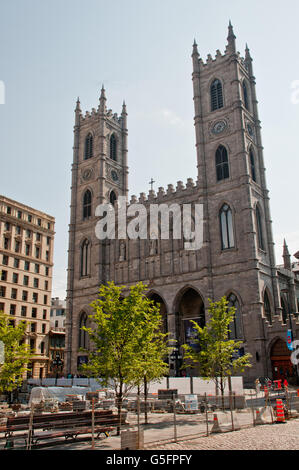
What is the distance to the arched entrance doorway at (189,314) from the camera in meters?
45.4

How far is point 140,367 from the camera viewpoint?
1831 centimetres

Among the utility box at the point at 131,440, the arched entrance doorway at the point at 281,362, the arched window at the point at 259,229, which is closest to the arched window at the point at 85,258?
the arched window at the point at 259,229

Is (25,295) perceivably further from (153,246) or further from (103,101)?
(103,101)

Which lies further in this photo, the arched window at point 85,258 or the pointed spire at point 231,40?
the arched window at point 85,258

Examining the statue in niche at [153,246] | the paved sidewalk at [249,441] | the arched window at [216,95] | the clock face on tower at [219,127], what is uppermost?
the arched window at [216,95]

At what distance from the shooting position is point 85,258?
5591 cm

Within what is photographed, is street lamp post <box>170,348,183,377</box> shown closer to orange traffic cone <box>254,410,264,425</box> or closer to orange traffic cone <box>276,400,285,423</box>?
orange traffic cone <box>276,400,285,423</box>

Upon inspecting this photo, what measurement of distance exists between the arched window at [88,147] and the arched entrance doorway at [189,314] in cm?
2503

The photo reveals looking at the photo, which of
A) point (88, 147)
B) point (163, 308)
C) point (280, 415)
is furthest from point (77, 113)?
point (280, 415)

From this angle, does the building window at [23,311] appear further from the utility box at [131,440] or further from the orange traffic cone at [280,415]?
the utility box at [131,440]

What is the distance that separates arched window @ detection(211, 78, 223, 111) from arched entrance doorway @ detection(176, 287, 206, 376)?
69.0 ft

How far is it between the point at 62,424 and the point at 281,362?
92.1 feet

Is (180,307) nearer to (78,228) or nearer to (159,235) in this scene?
(159,235)

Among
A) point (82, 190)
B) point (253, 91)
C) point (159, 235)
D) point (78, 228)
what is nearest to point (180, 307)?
point (159, 235)
